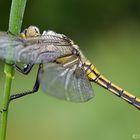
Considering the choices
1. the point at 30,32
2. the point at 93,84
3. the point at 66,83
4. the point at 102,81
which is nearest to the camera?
the point at 66,83

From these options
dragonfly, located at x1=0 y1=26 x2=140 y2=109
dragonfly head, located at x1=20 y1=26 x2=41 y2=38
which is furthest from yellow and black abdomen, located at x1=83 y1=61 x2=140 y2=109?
dragonfly head, located at x1=20 y1=26 x2=41 y2=38

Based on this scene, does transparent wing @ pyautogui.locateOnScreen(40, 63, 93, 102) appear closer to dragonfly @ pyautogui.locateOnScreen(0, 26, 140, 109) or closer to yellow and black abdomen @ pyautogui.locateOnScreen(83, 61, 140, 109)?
dragonfly @ pyautogui.locateOnScreen(0, 26, 140, 109)

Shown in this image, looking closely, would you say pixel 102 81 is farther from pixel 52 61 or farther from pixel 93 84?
pixel 93 84

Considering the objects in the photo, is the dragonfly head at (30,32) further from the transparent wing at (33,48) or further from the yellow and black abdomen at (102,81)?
the yellow and black abdomen at (102,81)

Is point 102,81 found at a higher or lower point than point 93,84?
higher

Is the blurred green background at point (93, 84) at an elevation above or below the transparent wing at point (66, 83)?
below

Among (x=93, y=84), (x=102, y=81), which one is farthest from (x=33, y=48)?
(x=93, y=84)

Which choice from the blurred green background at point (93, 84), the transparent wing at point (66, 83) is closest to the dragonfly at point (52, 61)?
the transparent wing at point (66, 83)
